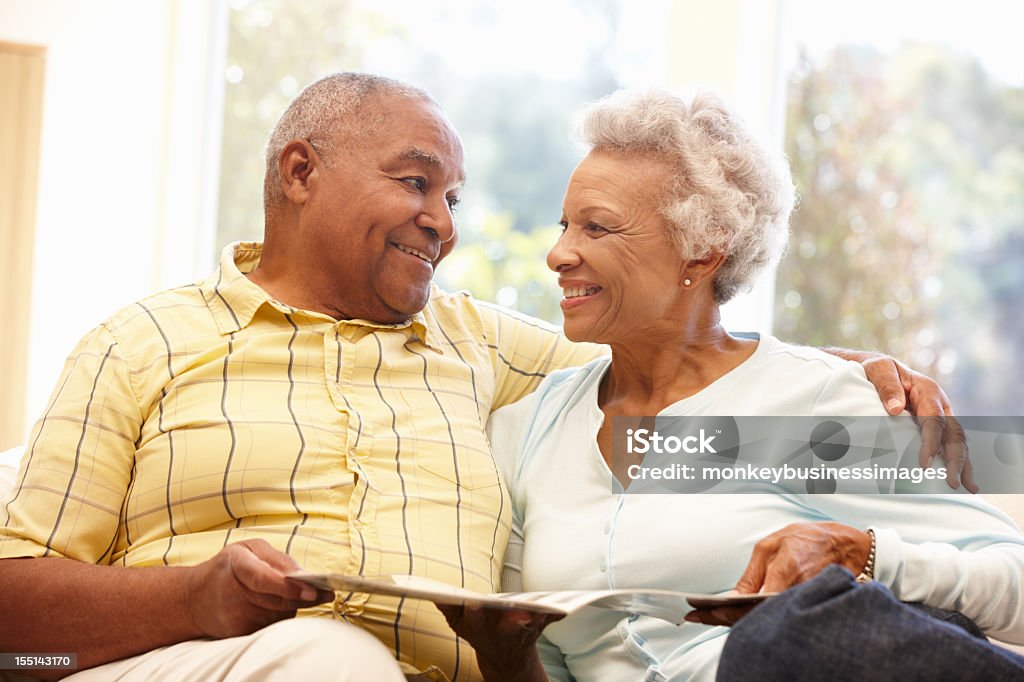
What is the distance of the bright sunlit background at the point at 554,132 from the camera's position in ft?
9.86

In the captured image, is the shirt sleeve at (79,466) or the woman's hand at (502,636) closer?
the woman's hand at (502,636)

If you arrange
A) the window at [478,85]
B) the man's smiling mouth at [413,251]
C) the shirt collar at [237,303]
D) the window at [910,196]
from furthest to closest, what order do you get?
the window at [478,85] < the window at [910,196] < the man's smiling mouth at [413,251] < the shirt collar at [237,303]

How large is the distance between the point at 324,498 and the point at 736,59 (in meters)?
1.97

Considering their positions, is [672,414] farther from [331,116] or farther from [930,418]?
[331,116]

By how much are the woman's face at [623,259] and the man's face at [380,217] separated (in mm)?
252

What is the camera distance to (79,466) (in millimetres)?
1470

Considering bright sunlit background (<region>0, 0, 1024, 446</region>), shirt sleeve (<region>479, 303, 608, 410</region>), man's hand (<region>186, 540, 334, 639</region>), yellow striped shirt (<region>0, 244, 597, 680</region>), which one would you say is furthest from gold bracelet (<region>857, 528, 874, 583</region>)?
bright sunlit background (<region>0, 0, 1024, 446</region>)

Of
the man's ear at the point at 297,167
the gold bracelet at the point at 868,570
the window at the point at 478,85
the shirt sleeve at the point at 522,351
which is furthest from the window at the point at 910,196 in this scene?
the gold bracelet at the point at 868,570

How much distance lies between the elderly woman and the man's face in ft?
0.82

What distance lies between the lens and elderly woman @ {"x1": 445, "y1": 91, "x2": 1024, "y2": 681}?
1.34m

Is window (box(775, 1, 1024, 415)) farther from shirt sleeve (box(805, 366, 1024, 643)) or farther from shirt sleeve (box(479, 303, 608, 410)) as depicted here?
shirt sleeve (box(805, 366, 1024, 643))

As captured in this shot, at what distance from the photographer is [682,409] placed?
1.69 meters

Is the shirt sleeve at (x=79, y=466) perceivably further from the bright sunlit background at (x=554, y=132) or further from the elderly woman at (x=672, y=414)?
the bright sunlit background at (x=554, y=132)

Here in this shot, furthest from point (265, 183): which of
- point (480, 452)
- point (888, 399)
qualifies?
point (888, 399)
